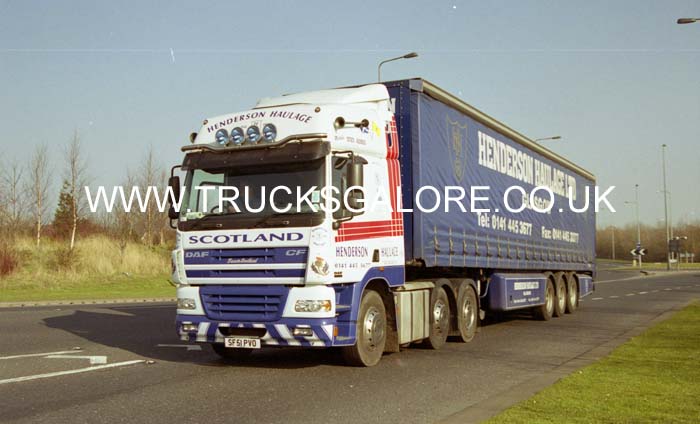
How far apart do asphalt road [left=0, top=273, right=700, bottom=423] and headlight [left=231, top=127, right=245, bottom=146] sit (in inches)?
119

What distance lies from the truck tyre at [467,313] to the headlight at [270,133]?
16.5ft

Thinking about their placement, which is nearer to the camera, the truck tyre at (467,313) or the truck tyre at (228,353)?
the truck tyre at (228,353)

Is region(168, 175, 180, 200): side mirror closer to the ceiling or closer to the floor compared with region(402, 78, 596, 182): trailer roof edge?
closer to the floor

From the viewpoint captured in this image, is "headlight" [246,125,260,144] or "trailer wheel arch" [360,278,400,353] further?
"trailer wheel arch" [360,278,400,353]

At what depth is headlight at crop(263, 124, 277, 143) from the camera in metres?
9.64

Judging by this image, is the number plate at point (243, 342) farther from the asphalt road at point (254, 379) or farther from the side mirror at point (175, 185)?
the side mirror at point (175, 185)

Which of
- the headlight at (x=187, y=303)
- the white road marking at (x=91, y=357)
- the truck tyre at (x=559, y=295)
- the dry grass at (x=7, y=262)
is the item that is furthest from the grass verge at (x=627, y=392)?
the dry grass at (x=7, y=262)

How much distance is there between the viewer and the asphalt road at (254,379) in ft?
23.5

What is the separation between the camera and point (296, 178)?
9438mm

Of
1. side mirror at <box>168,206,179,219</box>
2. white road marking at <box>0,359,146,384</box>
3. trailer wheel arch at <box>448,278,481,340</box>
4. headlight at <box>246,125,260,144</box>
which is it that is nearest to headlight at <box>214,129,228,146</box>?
headlight at <box>246,125,260,144</box>

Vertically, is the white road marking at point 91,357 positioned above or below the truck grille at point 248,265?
below

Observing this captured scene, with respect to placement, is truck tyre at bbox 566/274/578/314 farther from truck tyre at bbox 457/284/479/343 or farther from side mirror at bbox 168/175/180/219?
side mirror at bbox 168/175/180/219

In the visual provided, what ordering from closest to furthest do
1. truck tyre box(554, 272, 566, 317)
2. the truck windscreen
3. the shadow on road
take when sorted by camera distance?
the truck windscreen
the shadow on road
truck tyre box(554, 272, 566, 317)

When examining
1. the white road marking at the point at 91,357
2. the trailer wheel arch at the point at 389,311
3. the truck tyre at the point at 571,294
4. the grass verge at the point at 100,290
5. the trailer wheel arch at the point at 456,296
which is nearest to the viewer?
the trailer wheel arch at the point at 389,311
